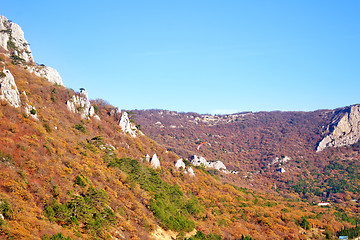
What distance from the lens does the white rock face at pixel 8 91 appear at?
38.7 meters

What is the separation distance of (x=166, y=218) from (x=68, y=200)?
1775 cm

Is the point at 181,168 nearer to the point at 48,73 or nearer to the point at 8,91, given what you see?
the point at 48,73

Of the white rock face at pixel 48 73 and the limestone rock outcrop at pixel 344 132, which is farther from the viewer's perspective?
the limestone rock outcrop at pixel 344 132

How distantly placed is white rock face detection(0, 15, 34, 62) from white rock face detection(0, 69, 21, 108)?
40658 millimetres

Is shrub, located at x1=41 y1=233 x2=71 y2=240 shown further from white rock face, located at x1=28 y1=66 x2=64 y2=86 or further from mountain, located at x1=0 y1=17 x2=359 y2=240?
white rock face, located at x1=28 y1=66 x2=64 y2=86

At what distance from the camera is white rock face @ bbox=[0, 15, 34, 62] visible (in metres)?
77.0

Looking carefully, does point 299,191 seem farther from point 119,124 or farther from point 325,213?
point 119,124

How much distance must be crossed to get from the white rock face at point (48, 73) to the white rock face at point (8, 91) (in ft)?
90.0

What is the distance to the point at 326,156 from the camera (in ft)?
574

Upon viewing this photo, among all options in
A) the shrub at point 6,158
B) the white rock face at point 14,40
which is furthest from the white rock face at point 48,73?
the shrub at point 6,158

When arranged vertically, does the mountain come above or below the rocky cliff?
below

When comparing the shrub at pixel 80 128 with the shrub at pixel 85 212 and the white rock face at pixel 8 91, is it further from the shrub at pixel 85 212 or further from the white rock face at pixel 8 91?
the shrub at pixel 85 212

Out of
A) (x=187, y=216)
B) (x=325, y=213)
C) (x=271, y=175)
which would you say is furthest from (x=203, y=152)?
(x=187, y=216)

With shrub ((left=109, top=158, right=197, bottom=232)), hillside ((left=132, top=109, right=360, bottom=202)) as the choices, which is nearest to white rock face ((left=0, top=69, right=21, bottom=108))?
shrub ((left=109, top=158, right=197, bottom=232))
